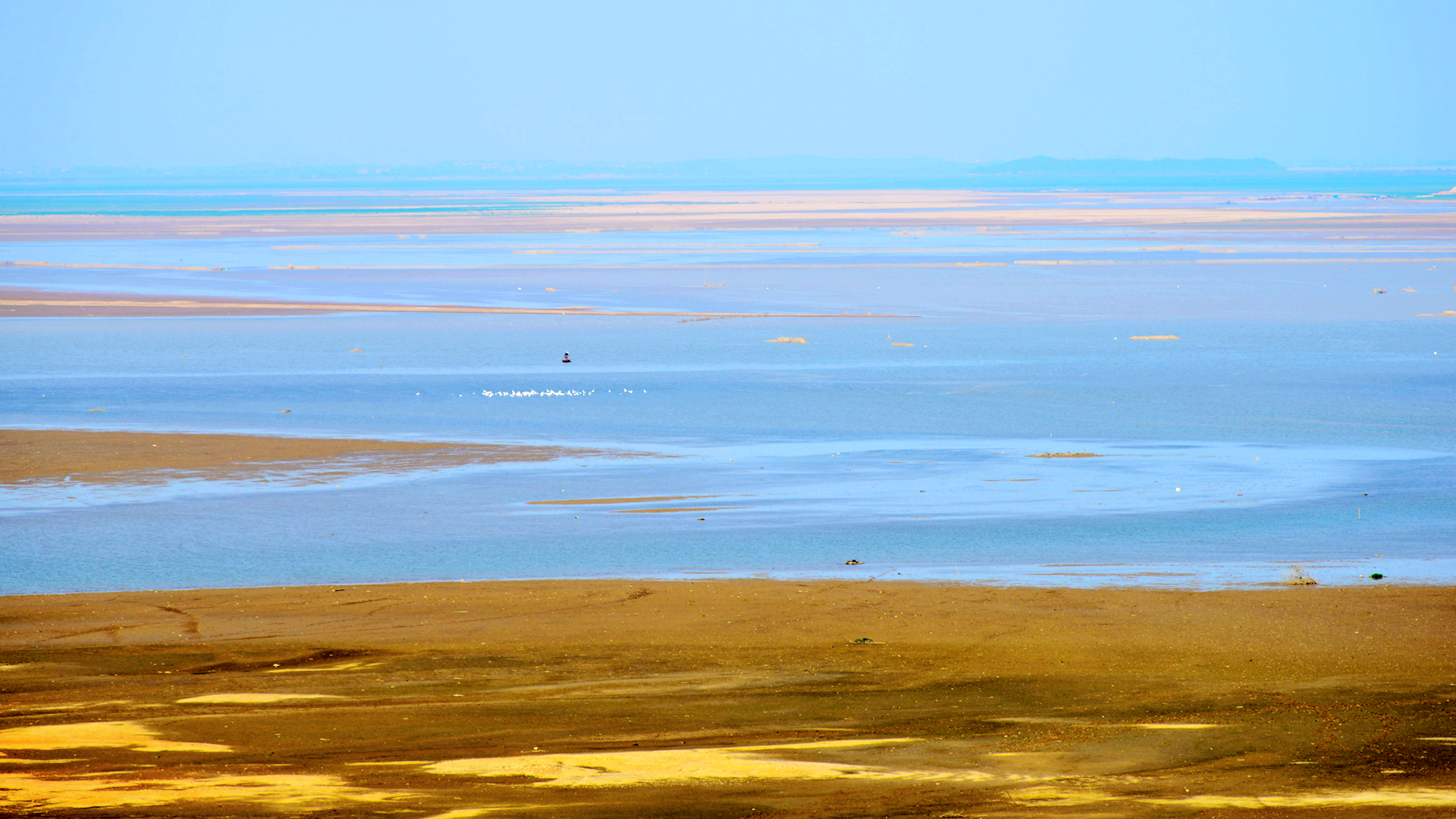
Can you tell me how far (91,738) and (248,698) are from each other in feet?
2.99

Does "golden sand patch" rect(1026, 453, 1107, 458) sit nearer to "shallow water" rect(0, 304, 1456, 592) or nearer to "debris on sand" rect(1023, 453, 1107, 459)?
"debris on sand" rect(1023, 453, 1107, 459)

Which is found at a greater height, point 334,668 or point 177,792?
point 177,792

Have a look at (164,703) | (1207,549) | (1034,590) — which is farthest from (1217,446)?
(164,703)

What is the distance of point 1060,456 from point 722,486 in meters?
3.60

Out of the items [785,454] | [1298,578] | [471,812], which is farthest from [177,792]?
[785,454]

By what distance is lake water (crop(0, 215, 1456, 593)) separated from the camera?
11906mm

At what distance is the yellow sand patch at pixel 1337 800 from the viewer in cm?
636

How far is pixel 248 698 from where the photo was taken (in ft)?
26.1

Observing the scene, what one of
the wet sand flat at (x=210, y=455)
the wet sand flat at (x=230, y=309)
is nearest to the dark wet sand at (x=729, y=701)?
the wet sand flat at (x=210, y=455)

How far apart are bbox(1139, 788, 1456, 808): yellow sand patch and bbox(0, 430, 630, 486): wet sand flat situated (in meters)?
10.2

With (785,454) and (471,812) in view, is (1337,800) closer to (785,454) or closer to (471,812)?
(471,812)

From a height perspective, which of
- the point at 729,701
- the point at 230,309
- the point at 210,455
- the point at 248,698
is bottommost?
the point at 230,309

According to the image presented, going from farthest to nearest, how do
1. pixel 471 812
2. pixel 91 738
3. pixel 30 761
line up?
pixel 91 738 < pixel 30 761 < pixel 471 812

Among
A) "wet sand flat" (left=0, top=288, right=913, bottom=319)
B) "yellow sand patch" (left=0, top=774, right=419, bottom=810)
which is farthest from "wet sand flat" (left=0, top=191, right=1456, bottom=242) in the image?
"yellow sand patch" (left=0, top=774, right=419, bottom=810)
